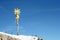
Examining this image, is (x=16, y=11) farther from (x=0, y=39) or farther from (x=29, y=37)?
(x=0, y=39)

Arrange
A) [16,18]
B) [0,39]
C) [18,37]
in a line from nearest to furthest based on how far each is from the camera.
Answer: [0,39] → [18,37] → [16,18]

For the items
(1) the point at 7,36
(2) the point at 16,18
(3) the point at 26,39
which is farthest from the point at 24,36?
(2) the point at 16,18

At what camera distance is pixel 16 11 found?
95.9 m

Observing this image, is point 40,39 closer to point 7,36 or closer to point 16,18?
point 7,36

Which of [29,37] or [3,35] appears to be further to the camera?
[29,37]

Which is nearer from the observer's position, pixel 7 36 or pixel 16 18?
pixel 7 36

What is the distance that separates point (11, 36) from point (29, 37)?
683 centimetres

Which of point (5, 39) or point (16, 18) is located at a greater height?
point (16, 18)

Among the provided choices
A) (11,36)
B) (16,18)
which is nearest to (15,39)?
(11,36)

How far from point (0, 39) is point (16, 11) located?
30.0 meters

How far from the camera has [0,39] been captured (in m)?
67.6

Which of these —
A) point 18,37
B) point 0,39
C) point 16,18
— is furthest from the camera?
point 16,18

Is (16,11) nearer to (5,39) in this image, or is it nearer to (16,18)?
(16,18)

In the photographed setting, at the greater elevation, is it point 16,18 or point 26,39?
point 16,18
